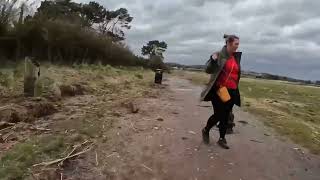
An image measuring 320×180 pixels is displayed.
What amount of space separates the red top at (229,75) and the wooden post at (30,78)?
6.59m

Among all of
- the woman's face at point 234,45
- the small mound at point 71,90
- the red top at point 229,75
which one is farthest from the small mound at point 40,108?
the woman's face at point 234,45

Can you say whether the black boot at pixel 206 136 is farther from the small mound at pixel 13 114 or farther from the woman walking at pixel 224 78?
the small mound at pixel 13 114

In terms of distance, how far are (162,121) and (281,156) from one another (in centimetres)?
348

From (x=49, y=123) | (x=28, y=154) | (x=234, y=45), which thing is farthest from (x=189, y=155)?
(x=49, y=123)

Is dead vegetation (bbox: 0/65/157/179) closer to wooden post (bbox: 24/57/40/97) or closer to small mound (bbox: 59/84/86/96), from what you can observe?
small mound (bbox: 59/84/86/96)

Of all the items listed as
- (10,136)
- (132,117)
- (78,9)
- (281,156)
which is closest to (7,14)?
(132,117)

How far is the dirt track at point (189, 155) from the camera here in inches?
323

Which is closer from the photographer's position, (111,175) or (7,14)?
(111,175)

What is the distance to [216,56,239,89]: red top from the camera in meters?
9.68

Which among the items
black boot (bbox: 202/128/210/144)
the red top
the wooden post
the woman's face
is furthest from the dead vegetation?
the woman's face

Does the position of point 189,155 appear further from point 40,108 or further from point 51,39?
point 51,39

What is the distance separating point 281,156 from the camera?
33.0ft

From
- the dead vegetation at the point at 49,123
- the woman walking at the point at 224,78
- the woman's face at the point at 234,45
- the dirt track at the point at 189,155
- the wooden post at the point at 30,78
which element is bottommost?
the dirt track at the point at 189,155

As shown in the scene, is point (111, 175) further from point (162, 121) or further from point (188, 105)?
point (188, 105)
